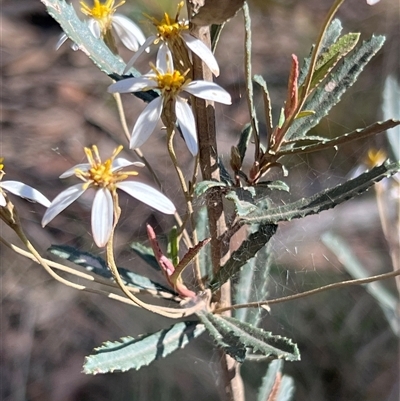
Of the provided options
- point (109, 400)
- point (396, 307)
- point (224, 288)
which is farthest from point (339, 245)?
point (109, 400)

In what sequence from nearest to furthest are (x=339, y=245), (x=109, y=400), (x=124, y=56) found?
(x=339, y=245), (x=109, y=400), (x=124, y=56)

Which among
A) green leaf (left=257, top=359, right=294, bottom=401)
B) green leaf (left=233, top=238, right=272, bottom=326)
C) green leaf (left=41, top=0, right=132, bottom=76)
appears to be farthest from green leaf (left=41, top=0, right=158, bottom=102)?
green leaf (left=257, top=359, right=294, bottom=401)

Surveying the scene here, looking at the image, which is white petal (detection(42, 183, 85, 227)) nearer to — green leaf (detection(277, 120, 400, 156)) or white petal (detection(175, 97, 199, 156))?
white petal (detection(175, 97, 199, 156))

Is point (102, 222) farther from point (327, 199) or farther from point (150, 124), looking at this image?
point (327, 199)

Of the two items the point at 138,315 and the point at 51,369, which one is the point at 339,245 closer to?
the point at 138,315

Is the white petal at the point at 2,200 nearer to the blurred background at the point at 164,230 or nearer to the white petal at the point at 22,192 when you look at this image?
the white petal at the point at 22,192

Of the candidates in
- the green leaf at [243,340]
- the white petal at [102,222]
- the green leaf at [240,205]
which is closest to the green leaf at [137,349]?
the green leaf at [243,340]
